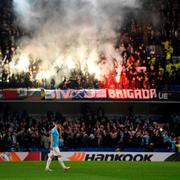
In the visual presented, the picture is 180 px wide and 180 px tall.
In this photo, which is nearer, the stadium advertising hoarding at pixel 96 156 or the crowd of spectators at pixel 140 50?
the stadium advertising hoarding at pixel 96 156

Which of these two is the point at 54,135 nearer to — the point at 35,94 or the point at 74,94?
the point at 35,94

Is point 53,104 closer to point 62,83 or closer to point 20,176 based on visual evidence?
point 62,83

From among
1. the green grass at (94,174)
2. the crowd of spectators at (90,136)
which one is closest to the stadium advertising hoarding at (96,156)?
the crowd of spectators at (90,136)

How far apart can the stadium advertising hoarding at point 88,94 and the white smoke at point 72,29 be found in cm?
194

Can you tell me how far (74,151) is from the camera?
113 feet

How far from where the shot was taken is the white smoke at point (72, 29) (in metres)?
42.0

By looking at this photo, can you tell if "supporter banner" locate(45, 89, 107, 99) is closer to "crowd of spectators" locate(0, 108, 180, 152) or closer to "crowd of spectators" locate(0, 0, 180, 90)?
"crowd of spectators" locate(0, 0, 180, 90)

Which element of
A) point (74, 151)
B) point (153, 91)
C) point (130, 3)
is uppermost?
point (130, 3)

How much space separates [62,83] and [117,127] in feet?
17.1

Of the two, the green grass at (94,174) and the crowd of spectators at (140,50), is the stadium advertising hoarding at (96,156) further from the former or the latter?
the crowd of spectators at (140,50)

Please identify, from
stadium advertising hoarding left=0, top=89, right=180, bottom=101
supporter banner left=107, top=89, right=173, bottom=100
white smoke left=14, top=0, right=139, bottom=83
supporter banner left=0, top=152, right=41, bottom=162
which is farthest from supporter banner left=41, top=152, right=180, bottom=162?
white smoke left=14, top=0, right=139, bottom=83

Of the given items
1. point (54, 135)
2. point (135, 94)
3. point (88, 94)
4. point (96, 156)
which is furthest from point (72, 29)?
point (54, 135)

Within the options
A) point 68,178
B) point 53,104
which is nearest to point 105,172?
point 68,178

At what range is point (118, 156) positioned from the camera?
113ft
